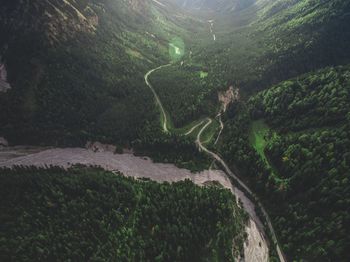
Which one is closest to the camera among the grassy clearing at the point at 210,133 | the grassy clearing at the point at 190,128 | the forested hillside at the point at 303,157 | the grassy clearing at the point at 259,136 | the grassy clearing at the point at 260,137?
the forested hillside at the point at 303,157

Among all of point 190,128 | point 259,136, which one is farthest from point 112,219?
point 259,136

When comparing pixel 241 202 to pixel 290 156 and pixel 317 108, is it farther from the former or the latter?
pixel 317 108

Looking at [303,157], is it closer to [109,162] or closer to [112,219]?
[112,219]

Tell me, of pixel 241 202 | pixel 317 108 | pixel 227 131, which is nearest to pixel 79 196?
pixel 241 202

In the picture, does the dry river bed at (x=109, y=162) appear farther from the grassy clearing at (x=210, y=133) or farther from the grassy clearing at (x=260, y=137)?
the grassy clearing at (x=210, y=133)

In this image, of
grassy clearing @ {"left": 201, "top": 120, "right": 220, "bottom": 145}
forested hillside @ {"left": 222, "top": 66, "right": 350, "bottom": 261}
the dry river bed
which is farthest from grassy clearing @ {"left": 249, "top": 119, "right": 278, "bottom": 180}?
the dry river bed

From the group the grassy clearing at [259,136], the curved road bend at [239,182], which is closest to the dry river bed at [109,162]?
the curved road bend at [239,182]
